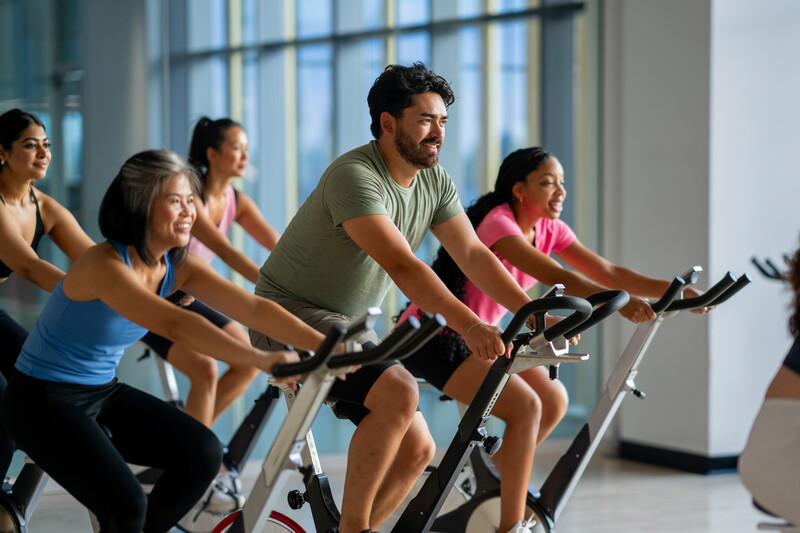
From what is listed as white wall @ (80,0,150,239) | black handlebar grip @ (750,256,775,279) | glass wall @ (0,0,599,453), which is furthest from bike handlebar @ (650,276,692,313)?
white wall @ (80,0,150,239)

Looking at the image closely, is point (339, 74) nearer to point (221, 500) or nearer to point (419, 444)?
point (221, 500)

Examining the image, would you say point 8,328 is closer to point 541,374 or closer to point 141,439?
point 141,439

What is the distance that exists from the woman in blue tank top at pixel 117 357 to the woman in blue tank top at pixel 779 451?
0.95 m

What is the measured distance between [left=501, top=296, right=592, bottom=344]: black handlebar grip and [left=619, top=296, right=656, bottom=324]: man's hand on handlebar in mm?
450

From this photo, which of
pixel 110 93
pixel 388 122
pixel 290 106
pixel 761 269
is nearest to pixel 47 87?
pixel 110 93

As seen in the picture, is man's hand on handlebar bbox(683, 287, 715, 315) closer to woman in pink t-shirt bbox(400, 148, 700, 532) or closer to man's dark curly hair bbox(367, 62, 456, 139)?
woman in pink t-shirt bbox(400, 148, 700, 532)

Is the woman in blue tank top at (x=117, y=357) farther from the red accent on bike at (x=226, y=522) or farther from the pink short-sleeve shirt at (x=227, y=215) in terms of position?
the pink short-sleeve shirt at (x=227, y=215)

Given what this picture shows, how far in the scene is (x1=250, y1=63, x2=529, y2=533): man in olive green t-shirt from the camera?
2.43 metres

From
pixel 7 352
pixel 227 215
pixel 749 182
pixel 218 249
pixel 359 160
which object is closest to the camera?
pixel 359 160

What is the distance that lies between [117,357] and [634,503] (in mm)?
2721

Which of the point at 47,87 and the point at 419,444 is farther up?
the point at 47,87

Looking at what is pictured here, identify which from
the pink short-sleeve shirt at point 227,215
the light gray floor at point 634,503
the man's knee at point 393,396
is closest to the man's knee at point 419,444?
the man's knee at point 393,396

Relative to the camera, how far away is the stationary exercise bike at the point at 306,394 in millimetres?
1935

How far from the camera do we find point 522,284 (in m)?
3.37
